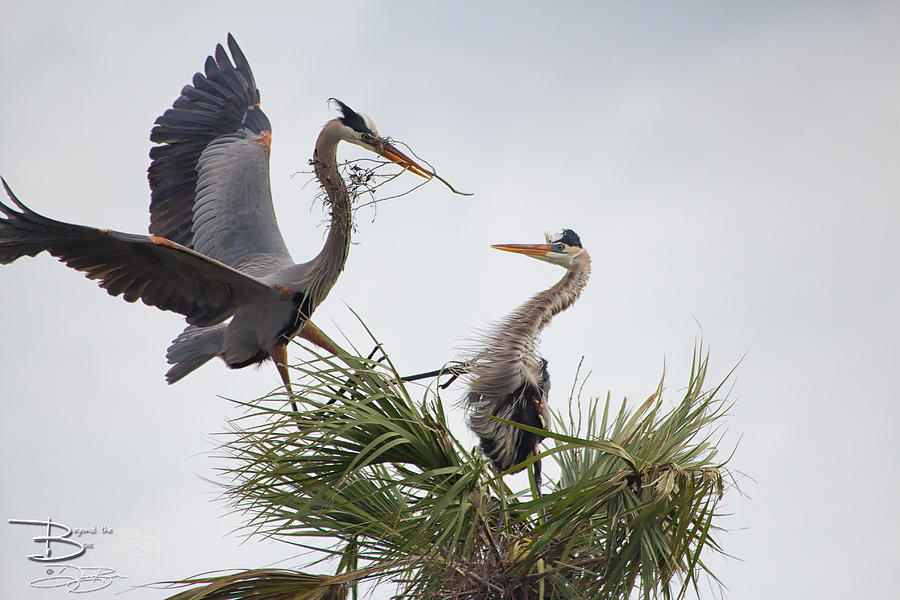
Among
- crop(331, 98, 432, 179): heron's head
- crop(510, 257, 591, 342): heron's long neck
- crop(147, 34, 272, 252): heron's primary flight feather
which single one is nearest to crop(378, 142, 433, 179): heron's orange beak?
crop(331, 98, 432, 179): heron's head

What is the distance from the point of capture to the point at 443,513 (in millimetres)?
3416

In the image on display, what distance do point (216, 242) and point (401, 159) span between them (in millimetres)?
1697

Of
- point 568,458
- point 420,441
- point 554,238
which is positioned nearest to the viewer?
point 420,441

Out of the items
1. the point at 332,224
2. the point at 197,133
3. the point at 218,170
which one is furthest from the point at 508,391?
the point at 197,133

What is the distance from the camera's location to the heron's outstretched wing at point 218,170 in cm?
623

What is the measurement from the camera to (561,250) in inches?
210

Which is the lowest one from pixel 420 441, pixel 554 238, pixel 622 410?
pixel 420 441

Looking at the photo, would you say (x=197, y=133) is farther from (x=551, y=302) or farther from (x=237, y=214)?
(x=551, y=302)

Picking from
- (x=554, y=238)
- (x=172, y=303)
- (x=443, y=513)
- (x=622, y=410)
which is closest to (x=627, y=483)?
(x=443, y=513)

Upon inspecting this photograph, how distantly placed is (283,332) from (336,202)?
758 millimetres

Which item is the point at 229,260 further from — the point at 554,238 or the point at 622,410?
the point at 622,410

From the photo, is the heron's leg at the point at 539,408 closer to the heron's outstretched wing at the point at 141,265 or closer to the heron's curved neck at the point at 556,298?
the heron's curved neck at the point at 556,298

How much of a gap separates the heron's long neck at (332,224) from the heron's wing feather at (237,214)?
65 centimetres

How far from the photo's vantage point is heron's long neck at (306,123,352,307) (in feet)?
16.7
